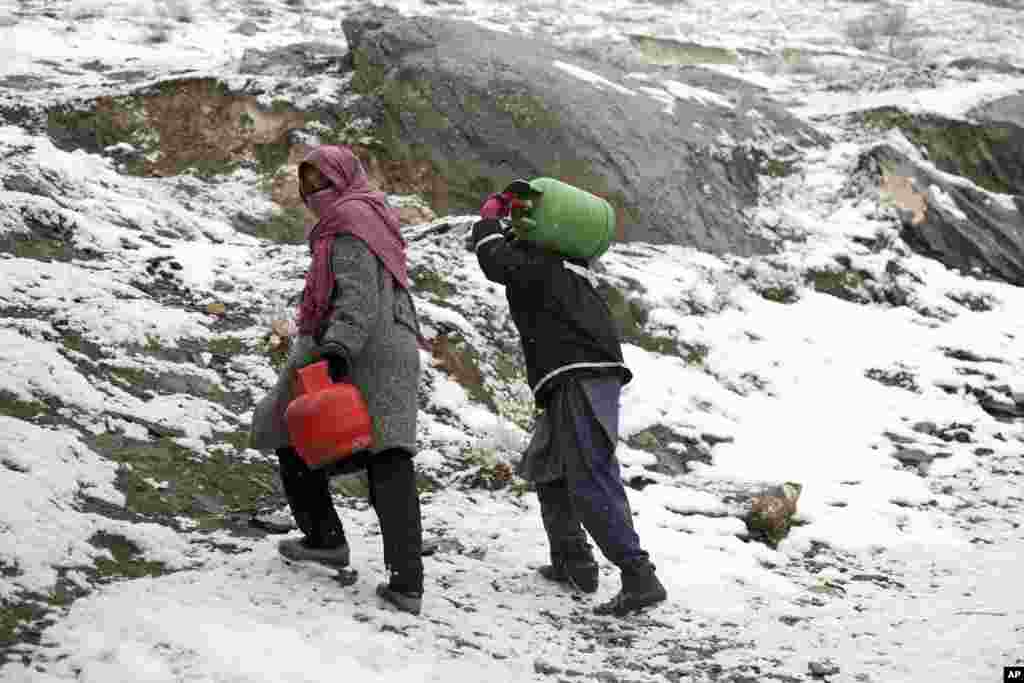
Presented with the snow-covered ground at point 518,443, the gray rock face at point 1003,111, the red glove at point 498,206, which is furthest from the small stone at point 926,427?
the gray rock face at point 1003,111

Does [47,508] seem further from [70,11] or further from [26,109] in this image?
[70,11]

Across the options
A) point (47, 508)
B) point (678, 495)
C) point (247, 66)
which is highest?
point (247, 66)

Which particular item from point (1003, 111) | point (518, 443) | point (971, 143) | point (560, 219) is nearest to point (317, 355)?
point (560, 219)

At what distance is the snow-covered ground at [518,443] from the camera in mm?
3734

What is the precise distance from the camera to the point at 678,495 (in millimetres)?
5965

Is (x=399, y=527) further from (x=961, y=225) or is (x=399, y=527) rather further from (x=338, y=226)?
(x=961, y=225)

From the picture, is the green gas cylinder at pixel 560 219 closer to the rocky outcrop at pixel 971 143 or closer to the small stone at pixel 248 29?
the rocky outcrop at pixel 971 143

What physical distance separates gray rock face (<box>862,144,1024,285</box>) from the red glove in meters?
6.55

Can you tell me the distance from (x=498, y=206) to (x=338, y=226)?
0.93 metres

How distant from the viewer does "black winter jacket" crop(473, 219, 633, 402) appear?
457cm

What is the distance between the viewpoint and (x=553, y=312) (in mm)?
4602

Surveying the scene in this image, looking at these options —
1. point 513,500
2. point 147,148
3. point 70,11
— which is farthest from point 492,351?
point 70,11

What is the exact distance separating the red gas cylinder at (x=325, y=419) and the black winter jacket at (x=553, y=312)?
1060 millimetres

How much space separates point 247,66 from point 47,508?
7.07m
